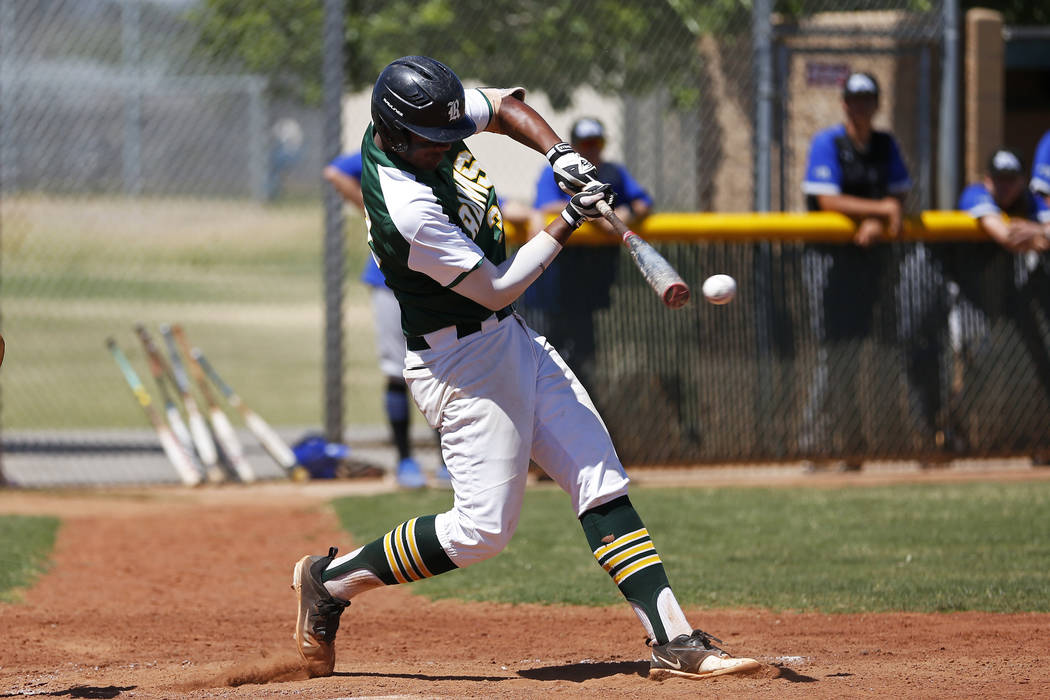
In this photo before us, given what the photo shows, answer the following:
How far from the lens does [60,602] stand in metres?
5.65

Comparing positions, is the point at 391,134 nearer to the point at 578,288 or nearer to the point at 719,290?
the point at 719,290

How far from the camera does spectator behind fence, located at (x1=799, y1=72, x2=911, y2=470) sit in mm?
8148

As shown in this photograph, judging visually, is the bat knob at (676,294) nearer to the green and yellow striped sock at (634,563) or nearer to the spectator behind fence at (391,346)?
the green and yellow striped sock at (634,563)

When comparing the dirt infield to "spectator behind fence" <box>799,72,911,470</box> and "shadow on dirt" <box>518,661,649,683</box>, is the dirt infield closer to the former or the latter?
"shadow on dirt" <box>518,661,649,683</box>

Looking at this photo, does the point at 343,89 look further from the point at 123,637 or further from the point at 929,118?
the point at 123,637

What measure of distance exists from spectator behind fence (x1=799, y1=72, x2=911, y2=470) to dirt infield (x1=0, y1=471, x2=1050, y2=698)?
3.27m

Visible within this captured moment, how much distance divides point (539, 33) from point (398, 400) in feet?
9.71

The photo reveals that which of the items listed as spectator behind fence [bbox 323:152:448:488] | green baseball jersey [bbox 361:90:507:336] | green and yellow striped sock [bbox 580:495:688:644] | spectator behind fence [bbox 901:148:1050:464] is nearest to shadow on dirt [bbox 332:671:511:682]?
green and yellow striped sock [bbox 580:495:688:644]

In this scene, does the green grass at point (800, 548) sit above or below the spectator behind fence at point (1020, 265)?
below

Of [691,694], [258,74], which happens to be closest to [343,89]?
[258,74]

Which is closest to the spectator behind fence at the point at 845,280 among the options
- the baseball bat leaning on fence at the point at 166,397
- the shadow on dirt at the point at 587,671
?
the baseball bat leaning on fence at the point at 166,397

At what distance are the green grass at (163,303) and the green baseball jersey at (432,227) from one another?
4999mm

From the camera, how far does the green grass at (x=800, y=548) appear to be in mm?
5477

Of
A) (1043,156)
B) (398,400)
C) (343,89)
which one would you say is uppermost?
(343,89)
